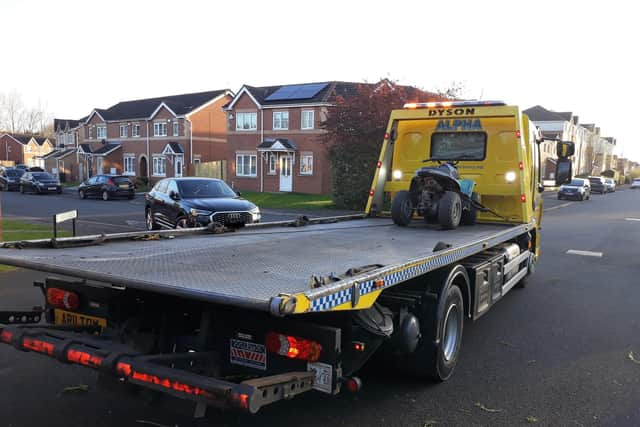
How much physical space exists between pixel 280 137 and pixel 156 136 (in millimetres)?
16377

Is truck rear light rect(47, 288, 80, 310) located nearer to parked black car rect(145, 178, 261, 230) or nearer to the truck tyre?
parked black car rect(145, 178, 261, 230)

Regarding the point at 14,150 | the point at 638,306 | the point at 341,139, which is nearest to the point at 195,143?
the point at 341,139

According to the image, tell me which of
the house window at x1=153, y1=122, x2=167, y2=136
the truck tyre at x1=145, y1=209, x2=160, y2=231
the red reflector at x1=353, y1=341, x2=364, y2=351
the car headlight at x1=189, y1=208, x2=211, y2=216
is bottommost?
the truck tyre at x1=145, y1=209, x2=160, y2=231

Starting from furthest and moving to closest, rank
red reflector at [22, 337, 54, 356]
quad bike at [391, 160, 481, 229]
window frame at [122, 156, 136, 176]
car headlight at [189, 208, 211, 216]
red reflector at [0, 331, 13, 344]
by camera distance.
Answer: window frame at [122, 156, 136, 176], car headlight at [189, 208, 211, 216], quad bike at [391, 160, 481, 229], red reflector at [0, 331, 13, 344], red reflector at [22, 337, 54, 356]

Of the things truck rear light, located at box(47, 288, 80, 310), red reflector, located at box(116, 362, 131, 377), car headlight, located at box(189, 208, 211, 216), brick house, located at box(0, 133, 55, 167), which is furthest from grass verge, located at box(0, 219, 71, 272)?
brick house, located at box(0, 133, 55, 167)

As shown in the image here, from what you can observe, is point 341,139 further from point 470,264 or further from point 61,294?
point 61,294

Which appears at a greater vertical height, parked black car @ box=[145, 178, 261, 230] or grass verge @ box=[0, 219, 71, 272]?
parked black car @ box=[145, 178, 261, 230]

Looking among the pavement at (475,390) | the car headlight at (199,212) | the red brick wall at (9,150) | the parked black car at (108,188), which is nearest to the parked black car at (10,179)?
the parked black car at (108,188)

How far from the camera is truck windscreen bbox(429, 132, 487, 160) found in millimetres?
8352

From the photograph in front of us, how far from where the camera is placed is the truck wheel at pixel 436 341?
434 centimetres

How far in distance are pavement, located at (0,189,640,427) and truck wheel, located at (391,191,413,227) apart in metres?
1.77

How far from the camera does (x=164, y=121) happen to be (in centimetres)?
4716

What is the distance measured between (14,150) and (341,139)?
84.0m

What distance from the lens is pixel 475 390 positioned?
15.0ft
